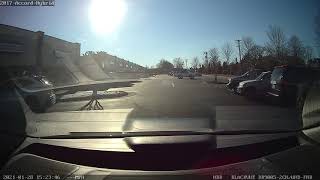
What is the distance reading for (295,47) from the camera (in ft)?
17.5

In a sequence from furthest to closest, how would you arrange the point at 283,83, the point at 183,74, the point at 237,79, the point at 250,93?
the point at 237,79 → the point at 183,74 → the point at 250,93 → the point at 283,83

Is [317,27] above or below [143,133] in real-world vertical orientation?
above

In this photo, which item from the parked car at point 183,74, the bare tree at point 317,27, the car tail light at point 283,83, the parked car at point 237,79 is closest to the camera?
the bare tree at point 317,27

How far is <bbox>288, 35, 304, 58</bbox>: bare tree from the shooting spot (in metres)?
5.09

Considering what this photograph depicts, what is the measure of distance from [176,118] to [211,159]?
66 cm

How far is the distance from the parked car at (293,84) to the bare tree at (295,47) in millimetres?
191

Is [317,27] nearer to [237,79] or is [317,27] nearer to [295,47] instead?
[295,47]

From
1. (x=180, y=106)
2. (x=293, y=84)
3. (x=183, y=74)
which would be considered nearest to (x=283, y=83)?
(x=293, y=84)

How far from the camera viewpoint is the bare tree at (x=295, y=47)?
5089 millimetres

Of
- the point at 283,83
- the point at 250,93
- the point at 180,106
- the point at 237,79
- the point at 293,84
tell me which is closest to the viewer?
the point at 293,84

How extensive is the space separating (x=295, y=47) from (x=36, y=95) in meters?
2.98

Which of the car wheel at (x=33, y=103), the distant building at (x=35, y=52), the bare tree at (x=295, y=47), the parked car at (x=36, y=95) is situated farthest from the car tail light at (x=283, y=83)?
the car wheel at (x=33, y=103)

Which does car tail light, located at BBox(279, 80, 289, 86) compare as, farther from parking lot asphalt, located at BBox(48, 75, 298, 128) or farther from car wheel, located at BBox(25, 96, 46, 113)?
car wheel, located at BBox(25, 96, 46, 113)

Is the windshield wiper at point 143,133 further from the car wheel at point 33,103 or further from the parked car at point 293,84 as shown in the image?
the parked car at point 293,84
